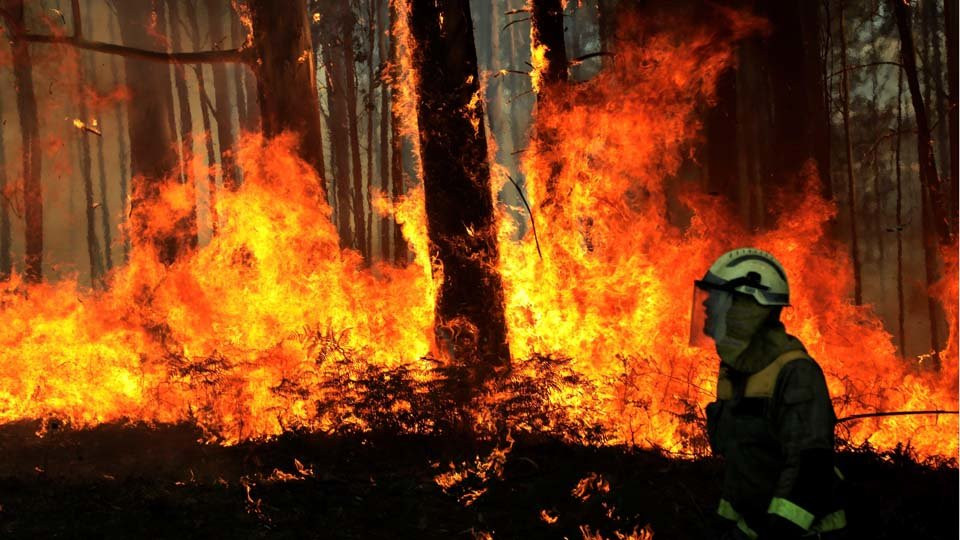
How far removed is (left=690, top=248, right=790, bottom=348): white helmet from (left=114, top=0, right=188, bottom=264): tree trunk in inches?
625

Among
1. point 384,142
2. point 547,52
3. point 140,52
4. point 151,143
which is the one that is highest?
point 384,142

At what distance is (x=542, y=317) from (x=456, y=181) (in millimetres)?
2040

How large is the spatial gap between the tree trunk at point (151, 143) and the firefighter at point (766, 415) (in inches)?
627

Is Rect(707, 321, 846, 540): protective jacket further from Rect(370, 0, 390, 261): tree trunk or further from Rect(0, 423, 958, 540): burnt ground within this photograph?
Rect(370, 0, 390, 261): tree trunk

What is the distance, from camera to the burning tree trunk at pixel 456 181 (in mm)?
9180

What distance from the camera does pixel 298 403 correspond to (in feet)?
30.0

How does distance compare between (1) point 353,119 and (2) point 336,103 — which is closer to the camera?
(1) point 353,119

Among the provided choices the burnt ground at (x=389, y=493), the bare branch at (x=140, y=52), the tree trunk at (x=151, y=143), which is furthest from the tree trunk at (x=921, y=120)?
the tree trunk at (x=151, y=143)

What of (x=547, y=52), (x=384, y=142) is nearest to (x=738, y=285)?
(x=547, y=52)

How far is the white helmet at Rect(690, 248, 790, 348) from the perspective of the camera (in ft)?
10.5

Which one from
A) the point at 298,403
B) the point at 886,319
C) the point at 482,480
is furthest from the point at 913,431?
the point at 886,319

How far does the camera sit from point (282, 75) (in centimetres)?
1201

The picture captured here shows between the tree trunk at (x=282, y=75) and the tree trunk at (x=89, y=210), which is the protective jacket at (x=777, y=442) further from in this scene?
the tree trunk at (x=89, y=210)

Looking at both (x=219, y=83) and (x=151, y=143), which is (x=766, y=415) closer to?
(x=151, y=143)
